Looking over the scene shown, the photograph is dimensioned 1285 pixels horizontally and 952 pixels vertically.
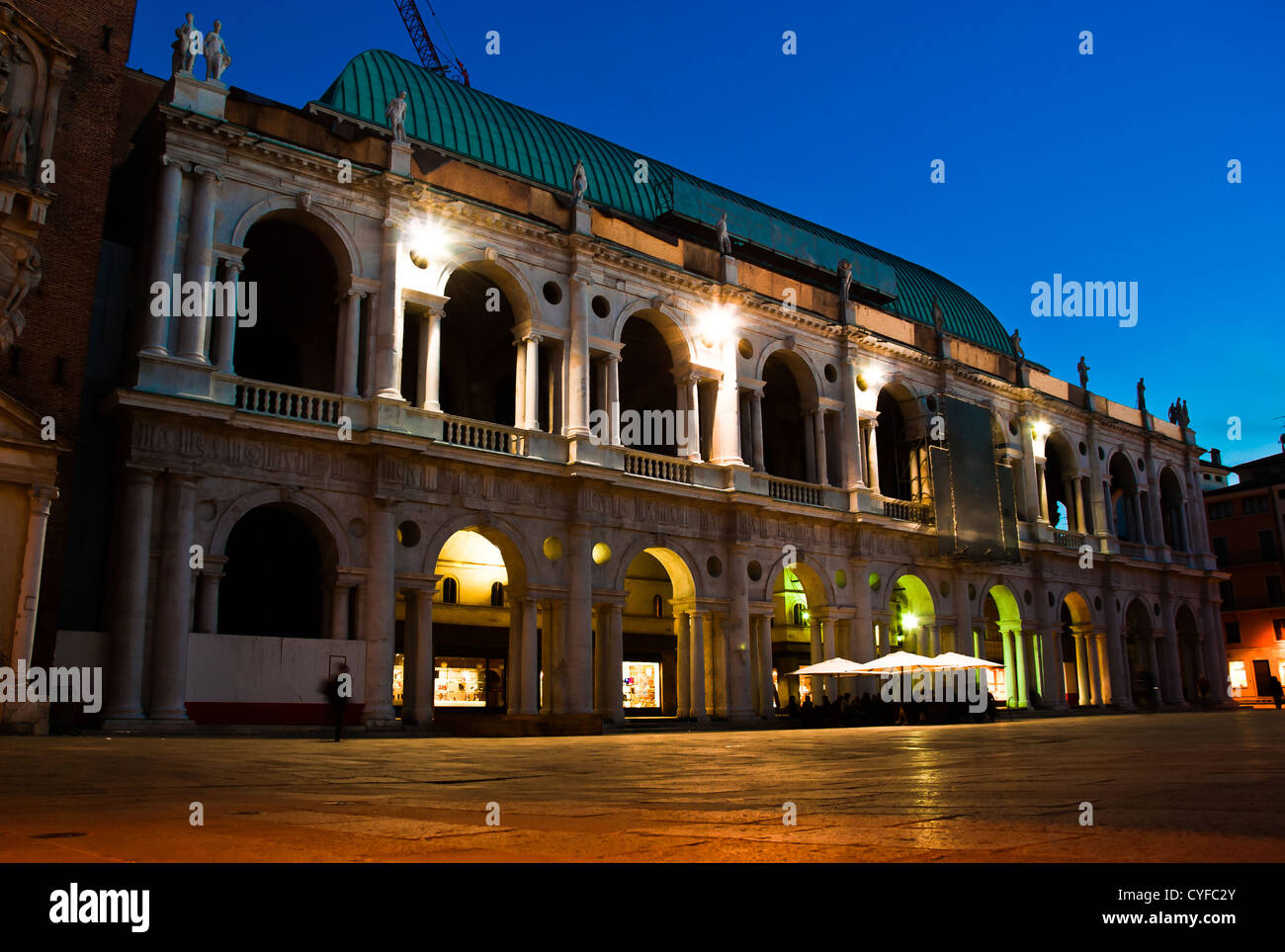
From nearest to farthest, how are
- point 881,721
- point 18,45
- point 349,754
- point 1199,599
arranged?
point 349,754
point 18,45
point 881,721
point 1199,599

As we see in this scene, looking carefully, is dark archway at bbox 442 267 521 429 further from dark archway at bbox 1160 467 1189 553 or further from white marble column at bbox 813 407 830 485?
dark archway at bbox 1160 467 1189 553

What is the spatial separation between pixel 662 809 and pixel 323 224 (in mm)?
21853

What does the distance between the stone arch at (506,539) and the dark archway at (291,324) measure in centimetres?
657

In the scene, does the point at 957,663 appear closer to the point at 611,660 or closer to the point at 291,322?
the point at 611,660

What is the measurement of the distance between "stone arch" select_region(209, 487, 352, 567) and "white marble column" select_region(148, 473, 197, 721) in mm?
689

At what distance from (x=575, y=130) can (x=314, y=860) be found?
34.7 metres

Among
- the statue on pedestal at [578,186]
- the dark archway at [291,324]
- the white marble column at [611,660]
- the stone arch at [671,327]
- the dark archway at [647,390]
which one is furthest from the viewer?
the dark archway at [647,390]

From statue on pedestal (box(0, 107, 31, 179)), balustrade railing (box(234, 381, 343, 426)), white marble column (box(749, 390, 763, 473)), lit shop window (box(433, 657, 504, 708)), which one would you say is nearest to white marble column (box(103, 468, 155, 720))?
balustrade railing (box(234, 381, 343, 426))

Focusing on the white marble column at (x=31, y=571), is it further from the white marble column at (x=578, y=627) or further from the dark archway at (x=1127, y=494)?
the dark archway at (x=1127, y=494)

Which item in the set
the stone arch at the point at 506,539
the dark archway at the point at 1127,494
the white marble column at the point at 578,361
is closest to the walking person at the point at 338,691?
the stone arch at the point at 506,539

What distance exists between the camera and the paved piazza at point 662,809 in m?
3.38

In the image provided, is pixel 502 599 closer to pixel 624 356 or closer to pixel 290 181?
pixel 624 356

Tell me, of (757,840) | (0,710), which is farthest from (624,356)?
(757,840)
